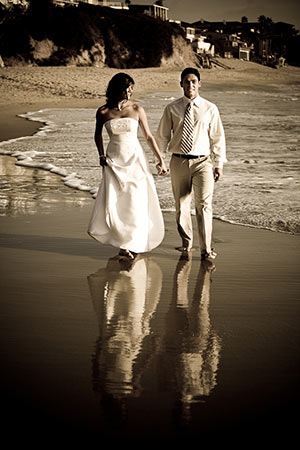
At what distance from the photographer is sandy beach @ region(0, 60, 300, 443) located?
10.7ft

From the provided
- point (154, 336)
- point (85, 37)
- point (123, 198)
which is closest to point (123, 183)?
point (123, 198)

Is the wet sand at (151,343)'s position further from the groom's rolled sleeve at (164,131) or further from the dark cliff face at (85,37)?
the dark cliff face at (85,37)

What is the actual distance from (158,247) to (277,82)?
198 ft

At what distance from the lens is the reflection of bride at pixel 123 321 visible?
145 inches

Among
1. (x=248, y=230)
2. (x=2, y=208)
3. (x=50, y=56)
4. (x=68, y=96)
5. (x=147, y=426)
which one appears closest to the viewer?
(x=147, y=426)

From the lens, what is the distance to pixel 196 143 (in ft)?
21.3

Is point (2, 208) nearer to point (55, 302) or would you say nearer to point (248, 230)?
point (248, 230)

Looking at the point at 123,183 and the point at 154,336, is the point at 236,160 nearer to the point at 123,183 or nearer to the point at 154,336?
the point at 123,183

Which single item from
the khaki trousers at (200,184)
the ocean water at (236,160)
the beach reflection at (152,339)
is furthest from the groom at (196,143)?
the ocean water at (236,160)

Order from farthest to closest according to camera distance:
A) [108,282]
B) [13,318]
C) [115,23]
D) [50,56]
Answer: [115,23] → [50,56] → [108,282] → [13,318]

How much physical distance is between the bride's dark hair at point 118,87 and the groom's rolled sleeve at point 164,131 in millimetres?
469

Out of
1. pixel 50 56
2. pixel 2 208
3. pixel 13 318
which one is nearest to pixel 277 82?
pixel 50 56

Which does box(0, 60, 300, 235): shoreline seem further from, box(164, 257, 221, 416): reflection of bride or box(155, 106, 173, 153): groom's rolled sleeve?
box(164, 257, 221, 416): reflection of bride

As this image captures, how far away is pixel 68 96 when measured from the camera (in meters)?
35.8
